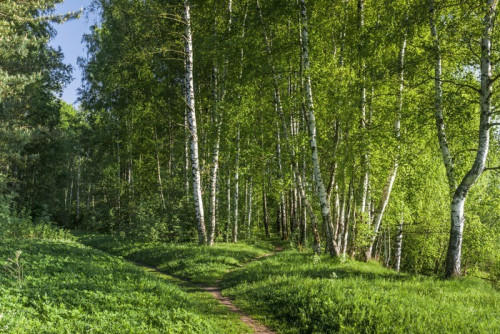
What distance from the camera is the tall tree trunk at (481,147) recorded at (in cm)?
1059

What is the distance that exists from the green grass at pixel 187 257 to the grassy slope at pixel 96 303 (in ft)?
9.91

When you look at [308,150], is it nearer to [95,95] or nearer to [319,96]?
[319,96]

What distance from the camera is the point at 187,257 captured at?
16734mm

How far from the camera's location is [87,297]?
8172 mm

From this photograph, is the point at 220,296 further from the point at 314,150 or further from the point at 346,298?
the point at 314,150

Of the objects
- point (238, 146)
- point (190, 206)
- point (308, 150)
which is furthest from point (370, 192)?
point (190, 206)

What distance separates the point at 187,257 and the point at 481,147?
1298 cm

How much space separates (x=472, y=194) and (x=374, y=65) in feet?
29.4

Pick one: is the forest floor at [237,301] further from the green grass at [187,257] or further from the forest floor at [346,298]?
the green grass at [187,257]

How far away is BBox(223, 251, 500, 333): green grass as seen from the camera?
777 centimetres

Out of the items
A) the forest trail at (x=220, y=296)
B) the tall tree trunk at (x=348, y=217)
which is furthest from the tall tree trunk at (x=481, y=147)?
the forest trail at (x=220, y=296)

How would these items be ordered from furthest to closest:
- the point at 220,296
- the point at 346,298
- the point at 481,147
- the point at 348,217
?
the point at 348,217 < the point at 220,296 < the point at 481,147 < the point at 346,298

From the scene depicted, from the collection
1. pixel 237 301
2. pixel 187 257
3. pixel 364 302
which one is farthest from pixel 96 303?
pixel 187 257

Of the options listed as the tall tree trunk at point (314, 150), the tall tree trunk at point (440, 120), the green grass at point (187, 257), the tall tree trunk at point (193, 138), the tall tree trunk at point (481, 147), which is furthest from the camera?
the tall tree trunk at point (193, 138)
